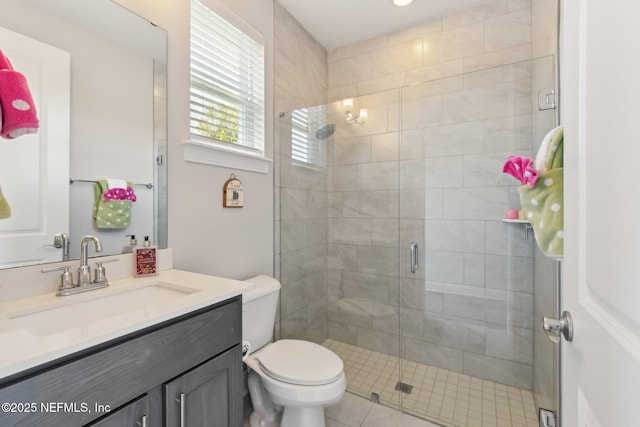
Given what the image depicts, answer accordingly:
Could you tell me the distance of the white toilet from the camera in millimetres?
1286

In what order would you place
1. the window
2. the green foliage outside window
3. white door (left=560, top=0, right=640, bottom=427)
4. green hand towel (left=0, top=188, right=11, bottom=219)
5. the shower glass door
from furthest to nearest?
the window
the shower glass door
the green foliage outside window
green hand towel (left=0, top=188, right=11, bottom=219)
white door (left=560, top=0, right=640, bottom=427)

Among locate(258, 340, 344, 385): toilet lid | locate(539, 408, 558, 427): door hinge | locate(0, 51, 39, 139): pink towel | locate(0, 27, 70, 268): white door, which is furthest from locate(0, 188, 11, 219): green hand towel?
locate(539, 408, 558, 427): door hinge

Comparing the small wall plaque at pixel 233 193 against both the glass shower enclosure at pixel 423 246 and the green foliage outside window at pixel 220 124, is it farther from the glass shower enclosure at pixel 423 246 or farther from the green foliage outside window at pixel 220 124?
the glass shower enclosure at pixel 423 246

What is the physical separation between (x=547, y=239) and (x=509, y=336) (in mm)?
1477

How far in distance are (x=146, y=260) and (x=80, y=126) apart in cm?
58

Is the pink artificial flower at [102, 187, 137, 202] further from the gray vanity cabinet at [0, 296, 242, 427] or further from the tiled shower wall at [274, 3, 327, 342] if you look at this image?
the tiled shower wall at [274, 3, 327, 342]

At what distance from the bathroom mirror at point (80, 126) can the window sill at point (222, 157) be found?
0.44 ft

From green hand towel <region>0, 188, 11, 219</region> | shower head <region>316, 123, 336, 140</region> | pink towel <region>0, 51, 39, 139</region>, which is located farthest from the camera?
shower head <region>316, 123, 336, 140</region>

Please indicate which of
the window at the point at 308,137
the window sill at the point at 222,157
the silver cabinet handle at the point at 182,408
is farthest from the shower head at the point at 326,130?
the silver cabinet handle at the point at 182,408

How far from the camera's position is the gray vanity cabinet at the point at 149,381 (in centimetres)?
60

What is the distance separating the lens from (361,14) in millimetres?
2137

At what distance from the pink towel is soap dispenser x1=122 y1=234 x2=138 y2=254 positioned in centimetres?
51

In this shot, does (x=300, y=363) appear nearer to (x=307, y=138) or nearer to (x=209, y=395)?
(x=209, y=395)

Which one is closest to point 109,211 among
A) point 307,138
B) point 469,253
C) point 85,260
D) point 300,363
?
point 85,260
